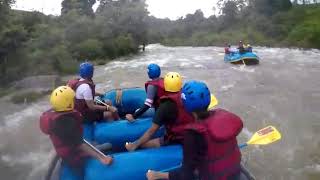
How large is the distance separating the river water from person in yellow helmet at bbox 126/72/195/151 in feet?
7.74

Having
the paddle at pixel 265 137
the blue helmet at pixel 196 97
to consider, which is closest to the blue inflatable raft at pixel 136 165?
the paddle at pixel 265 137

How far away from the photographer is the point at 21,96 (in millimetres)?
10930

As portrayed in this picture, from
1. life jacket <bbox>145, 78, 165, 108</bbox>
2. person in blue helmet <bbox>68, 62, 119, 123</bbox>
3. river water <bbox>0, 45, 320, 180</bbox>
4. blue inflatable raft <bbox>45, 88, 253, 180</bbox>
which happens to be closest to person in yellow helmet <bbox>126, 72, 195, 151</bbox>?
blue inflatable raft <bbox>45, 88, 253, 180</bbox>

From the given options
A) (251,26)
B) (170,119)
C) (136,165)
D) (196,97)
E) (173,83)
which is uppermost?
(196,97)

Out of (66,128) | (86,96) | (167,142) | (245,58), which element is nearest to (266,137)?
(167,142)

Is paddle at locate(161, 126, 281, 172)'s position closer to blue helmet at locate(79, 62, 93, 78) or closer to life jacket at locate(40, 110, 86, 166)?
life jacket at locate(40, 110, 86, 166)

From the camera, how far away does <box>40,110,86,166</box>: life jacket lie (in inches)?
132

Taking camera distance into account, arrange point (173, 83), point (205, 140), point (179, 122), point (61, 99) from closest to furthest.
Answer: point (205, 140)
point (61, 99)
point (179, 122)
point (173, 83)

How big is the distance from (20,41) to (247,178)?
10.3 m

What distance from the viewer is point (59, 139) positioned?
3.43 m

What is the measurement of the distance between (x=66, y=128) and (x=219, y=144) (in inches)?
51.8

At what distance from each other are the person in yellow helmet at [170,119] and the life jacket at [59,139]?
1.60 ft

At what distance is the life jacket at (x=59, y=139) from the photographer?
336 cm

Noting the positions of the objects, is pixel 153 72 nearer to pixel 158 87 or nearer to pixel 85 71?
pixel 158 87
